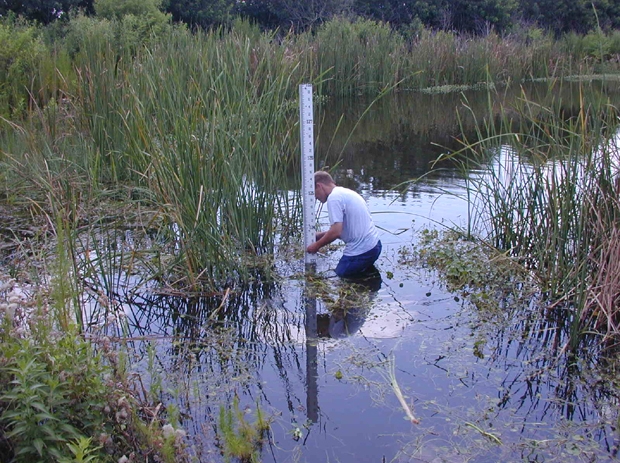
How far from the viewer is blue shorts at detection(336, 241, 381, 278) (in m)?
5.94

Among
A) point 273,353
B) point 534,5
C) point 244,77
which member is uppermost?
point 534,5

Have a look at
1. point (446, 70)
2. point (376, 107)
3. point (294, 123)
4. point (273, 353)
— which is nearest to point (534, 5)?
point (446, 70)

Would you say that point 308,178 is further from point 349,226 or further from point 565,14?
point 565,14

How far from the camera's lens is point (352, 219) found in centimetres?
587

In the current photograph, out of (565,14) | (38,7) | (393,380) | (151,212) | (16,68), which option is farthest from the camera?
(565,14)

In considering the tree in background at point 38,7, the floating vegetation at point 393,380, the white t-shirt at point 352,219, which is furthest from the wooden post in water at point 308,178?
the tree in background at point 38,7

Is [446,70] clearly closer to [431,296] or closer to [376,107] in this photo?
[376,107]

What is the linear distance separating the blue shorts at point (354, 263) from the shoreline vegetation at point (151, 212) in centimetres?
66

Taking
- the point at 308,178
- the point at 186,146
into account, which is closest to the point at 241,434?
the point at 186,146

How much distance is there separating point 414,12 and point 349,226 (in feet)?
101

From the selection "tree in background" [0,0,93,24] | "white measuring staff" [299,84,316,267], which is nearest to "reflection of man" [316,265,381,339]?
"white measuring staff" [299,84,316,267]

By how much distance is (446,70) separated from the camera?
843 inches

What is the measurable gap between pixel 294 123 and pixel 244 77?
805 millimetres

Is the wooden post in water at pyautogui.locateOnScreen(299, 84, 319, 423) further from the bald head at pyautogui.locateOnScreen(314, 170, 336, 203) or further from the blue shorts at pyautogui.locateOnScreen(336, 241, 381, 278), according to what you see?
the blue shorts at pyautogui.locateOnScreen(336, 241, 381, 278)
